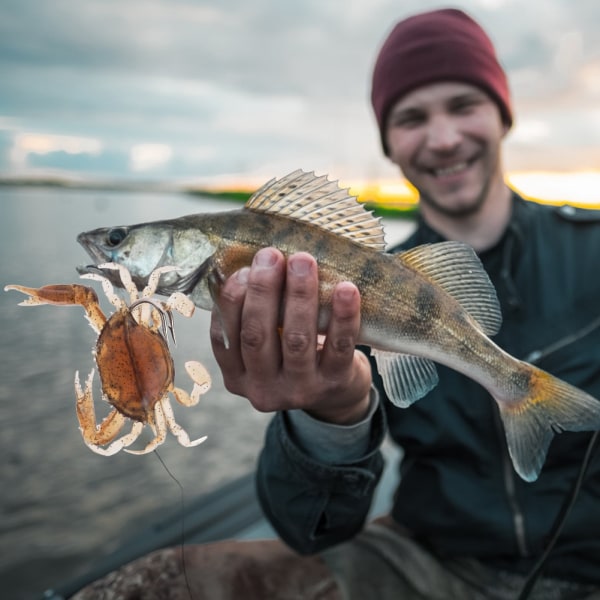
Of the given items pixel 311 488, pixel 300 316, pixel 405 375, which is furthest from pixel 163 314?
pixel 311 488

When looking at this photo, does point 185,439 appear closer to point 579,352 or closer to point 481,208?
point 579,352

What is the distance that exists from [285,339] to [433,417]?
1.39 metres

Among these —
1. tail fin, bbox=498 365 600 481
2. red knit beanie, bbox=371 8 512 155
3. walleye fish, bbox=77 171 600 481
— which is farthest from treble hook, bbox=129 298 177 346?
red knit beanie, bbox=371 8 512 155

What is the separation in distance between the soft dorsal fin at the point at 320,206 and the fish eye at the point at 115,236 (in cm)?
45

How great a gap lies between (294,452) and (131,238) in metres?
1.24

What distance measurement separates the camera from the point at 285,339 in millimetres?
2053

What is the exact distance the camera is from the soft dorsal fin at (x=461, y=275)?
2.05m

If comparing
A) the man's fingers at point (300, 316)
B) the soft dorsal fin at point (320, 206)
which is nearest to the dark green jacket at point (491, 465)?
the man's fingers at point (300, 316)

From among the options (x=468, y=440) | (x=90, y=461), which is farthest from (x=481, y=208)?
(x=90, y=461)

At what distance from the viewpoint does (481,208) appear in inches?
146

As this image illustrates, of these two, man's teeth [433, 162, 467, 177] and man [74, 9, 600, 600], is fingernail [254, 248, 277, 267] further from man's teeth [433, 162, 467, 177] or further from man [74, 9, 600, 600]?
man's teeth [433, 162, 467, 177]

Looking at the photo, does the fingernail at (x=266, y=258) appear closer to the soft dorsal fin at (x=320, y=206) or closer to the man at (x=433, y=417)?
the man at (x=433, y=417)

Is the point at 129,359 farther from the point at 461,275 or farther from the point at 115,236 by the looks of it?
the point at 461,275

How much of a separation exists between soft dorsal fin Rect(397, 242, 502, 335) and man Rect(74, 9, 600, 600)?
353 millimetres
